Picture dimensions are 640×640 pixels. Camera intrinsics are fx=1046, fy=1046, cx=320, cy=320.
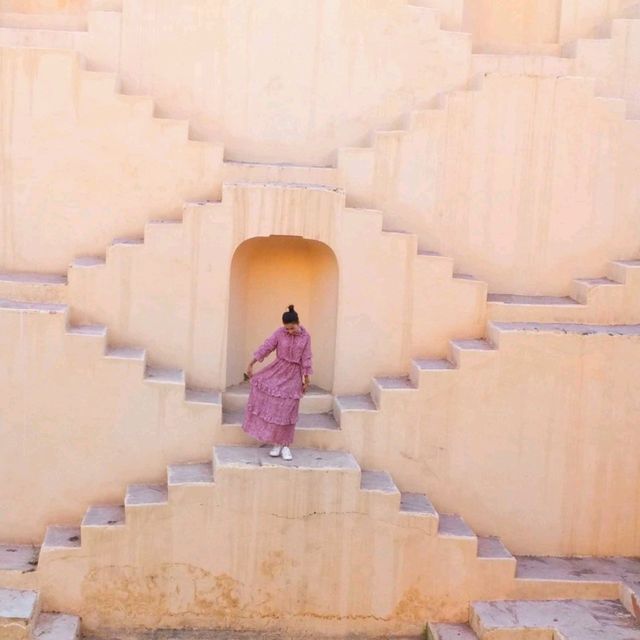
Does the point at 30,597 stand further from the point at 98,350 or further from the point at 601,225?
the point at 601,225

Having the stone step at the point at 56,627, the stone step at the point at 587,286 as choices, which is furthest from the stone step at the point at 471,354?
the stone step at the point at 56,627

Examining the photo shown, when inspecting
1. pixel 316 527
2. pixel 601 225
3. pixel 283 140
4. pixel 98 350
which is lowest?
pixel 316 527

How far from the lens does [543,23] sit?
11039mm

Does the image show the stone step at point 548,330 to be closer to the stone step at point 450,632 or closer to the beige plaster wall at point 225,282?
the beige plaster wall at point 225,282

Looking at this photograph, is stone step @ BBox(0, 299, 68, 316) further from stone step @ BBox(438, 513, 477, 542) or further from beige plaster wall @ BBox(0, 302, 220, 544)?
stone step @ BBox(438, 513, 477, 542)

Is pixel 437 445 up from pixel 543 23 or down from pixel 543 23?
down

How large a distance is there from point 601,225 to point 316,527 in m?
4.17

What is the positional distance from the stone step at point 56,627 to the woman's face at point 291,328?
9.48 feet

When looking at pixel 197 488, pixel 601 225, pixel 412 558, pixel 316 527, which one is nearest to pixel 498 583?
pixel 412 558

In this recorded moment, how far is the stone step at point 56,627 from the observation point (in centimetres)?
812

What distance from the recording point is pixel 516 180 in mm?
10172

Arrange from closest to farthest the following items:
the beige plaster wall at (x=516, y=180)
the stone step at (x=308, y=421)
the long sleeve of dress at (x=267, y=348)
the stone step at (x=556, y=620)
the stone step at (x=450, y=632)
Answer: the stone step at (x=556, y=620) < the stone step at (x=450, y=632) < the long sleeve of dress at (x=267, y=348) < the stone step at (x=308, y=421) < the beige plaster wall at (x=516, y=180)

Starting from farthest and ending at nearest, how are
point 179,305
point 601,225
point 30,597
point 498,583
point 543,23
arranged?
point 543,23 < point 601,225 < point 179,305 < point 498,583 < point 30,597

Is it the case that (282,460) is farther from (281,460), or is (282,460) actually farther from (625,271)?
(625,271)
